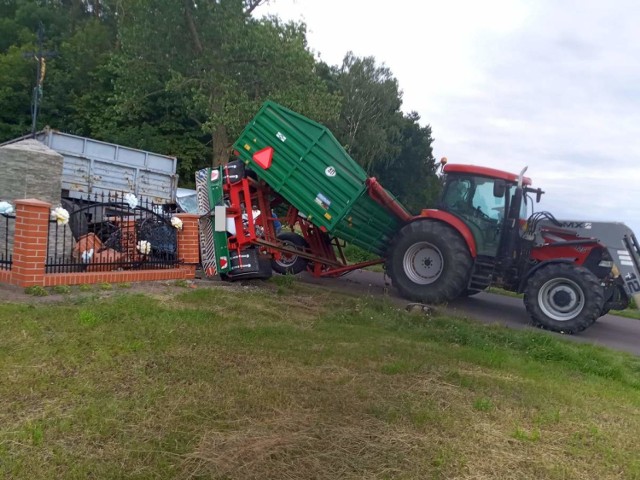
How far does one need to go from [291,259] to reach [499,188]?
4.76 m

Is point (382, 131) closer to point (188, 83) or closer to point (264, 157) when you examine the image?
point (188, 83)

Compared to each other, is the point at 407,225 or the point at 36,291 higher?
the point at 407,225

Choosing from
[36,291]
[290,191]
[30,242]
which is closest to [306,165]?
[290,191]

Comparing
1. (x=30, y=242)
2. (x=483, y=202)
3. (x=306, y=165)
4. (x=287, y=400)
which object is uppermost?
(x=306, y=165)

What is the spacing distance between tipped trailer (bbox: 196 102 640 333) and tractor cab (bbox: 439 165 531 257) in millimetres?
18

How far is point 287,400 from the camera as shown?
4.09m

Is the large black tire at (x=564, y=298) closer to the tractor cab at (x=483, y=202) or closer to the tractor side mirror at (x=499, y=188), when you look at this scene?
the tractor cab at (x=483, y=202)

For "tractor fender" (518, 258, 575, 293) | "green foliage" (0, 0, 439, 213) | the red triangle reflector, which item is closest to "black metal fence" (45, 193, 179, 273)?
the red triangle reflector

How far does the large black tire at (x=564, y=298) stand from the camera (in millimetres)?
8141

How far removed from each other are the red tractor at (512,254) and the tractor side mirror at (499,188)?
0.02 metres

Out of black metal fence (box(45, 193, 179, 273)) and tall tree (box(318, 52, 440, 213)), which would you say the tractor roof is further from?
tall tree (box(318, 52, 440, 213))

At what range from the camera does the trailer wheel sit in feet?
35.9

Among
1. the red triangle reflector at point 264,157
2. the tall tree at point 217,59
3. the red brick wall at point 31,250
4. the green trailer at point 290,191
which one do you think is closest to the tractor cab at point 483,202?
the green trailer at point 290,191

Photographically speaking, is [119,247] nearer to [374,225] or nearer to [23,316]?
[23,316]
